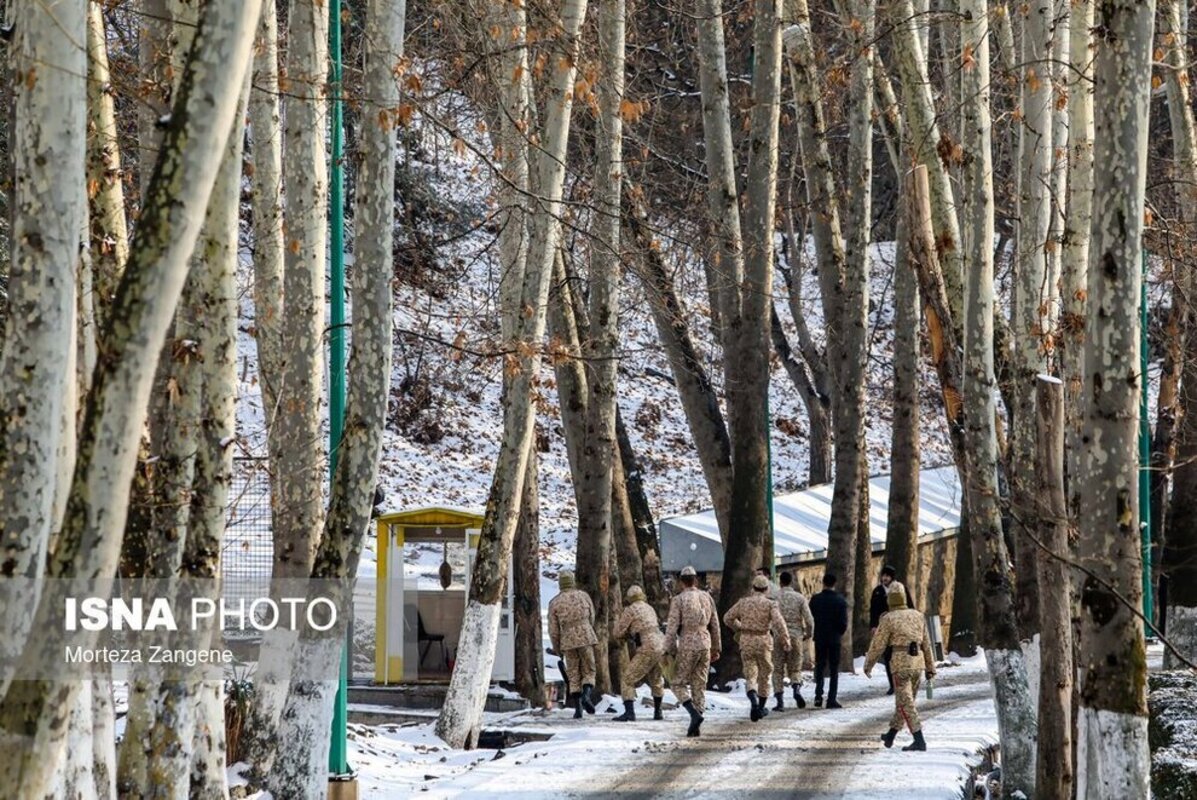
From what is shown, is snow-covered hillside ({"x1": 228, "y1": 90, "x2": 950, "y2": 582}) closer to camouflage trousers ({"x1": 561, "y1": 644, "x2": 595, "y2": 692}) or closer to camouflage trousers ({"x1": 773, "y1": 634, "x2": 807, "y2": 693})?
camouflage trousers ({"x1": 773, "y1": 634, "x2": 807, "y2": 693})

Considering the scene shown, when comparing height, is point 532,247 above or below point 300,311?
above

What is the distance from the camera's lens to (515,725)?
1748 centimetres

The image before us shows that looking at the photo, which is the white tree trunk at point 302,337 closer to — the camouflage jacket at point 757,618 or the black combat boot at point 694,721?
the black combat boot at point 694,721

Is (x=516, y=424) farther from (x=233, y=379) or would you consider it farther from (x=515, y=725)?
(x=233, y=379)

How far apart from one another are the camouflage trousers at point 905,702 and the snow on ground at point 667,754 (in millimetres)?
246

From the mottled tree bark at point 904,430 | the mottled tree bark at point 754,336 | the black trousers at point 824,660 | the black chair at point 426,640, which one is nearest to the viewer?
the black trousers at point 824,660

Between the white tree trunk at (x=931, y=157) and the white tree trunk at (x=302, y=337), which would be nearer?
the white tree trunk at (x=302, y=337)

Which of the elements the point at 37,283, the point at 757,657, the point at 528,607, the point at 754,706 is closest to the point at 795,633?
the point at 757,657

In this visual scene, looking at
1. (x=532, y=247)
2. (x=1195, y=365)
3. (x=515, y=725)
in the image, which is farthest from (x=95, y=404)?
(x=1195, y=365)

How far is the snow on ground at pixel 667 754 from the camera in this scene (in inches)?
512

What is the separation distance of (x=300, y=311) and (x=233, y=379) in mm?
Answer: 3470

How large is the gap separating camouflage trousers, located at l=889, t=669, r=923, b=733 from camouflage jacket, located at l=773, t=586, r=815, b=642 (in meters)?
3.72

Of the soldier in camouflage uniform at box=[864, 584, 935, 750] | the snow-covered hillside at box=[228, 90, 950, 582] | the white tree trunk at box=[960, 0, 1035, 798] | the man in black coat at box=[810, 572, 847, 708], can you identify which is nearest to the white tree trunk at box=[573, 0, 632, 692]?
the man in black coat at box=[810, 572, 847, 708]

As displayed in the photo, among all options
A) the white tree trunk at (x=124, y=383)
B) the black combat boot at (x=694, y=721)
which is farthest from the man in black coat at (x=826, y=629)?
the white tree trunk at (x=124, y=383)
